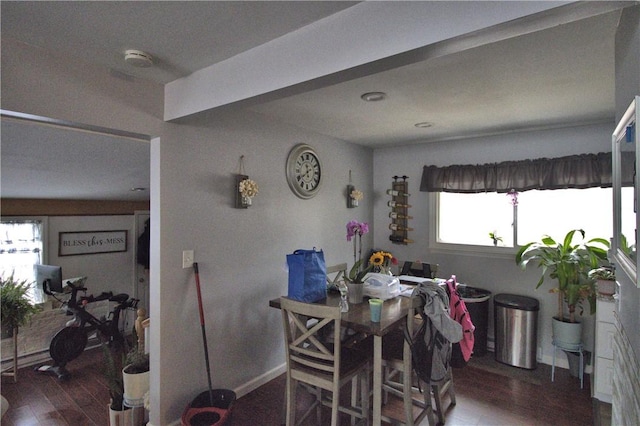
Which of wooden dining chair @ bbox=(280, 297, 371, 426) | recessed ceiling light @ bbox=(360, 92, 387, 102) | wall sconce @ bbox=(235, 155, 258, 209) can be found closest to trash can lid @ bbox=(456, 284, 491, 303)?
wooden dining chair @ bbox=(280, 297, 371, 426)

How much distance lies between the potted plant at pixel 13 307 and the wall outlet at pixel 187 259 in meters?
2.24

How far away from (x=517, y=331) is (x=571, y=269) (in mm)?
746

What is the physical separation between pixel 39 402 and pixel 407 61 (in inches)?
146

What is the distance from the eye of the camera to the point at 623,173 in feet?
4.11

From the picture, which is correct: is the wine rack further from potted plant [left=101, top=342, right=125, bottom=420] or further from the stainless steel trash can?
potted plant [left=101, top=342, right=125, bottom=420]

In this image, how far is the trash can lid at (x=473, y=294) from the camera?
10.9ft

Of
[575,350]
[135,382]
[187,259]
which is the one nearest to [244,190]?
[187,259]

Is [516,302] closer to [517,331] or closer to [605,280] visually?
[517,331]

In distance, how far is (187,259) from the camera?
2301 mm

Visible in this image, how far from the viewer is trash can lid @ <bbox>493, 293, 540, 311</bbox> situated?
3105 millimetres

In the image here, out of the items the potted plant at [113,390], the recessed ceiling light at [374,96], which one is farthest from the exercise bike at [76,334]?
the recessed ceiling light at [374,96]

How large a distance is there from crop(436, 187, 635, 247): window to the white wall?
0.47 ft

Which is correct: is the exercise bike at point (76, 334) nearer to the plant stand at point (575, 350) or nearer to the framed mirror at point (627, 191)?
the framed mirror at point (627, 191)

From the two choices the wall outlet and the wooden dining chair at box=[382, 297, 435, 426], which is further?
the wall outlet
